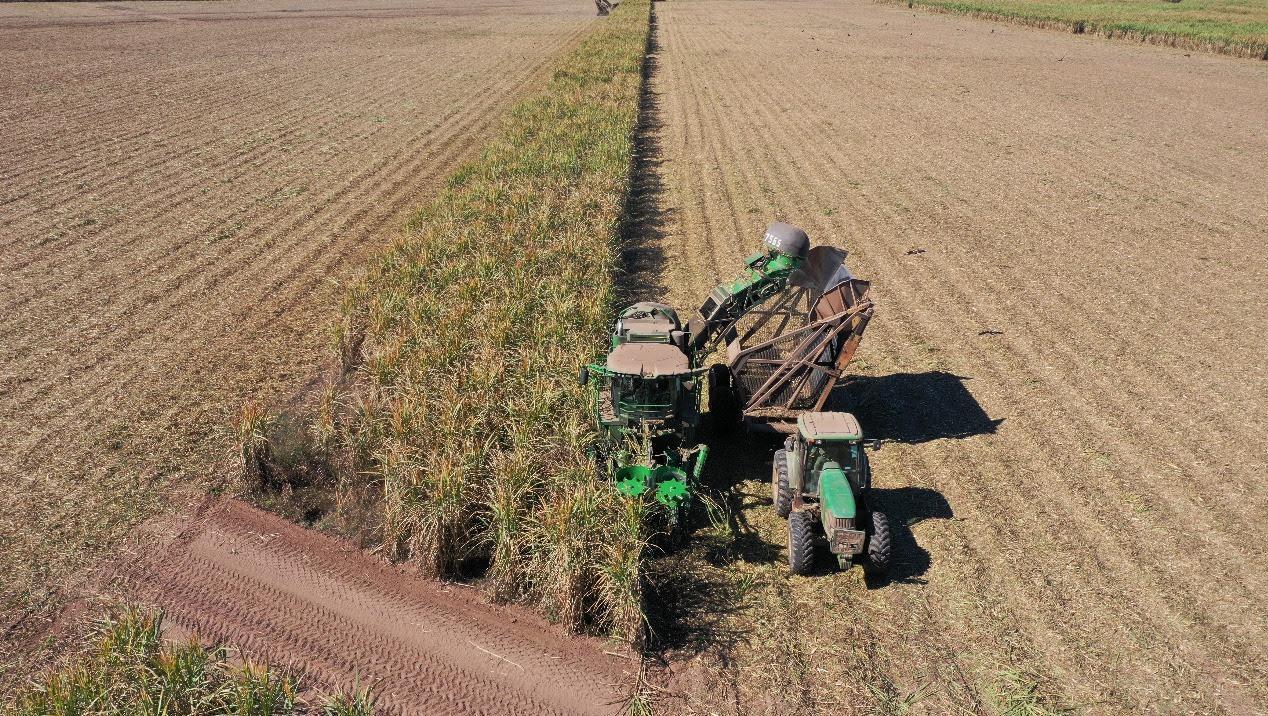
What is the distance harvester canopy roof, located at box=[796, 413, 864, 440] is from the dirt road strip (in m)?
2.86

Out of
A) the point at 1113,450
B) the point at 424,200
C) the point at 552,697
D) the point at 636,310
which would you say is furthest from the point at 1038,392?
the point at 424,200

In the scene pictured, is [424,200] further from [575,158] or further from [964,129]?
[964,129]

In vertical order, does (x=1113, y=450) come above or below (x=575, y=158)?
below

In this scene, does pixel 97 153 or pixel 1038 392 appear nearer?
pixel 1038 392

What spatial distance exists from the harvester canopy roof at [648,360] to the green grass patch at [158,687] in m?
3.93

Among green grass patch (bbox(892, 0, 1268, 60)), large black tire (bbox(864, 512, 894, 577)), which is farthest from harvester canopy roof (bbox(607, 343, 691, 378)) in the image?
green grass patch (bbox(892, 0, 1268, 60))

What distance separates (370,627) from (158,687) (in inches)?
72.0

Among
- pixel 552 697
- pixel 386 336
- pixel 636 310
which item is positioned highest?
pixel 636 310

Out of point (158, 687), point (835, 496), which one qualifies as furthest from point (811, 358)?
point (158, 687)

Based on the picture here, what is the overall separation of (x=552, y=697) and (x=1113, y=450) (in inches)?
302

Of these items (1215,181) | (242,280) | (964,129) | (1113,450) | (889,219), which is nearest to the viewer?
(1113,450)

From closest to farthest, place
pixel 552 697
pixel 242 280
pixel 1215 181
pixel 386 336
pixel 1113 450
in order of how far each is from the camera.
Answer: pixel 552 697, pixel 1113 450, pixel 386 336, pixel 242 280, pixel 1215 181

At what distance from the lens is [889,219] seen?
1930cm

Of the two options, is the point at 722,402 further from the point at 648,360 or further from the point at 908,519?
the point at 908,519
